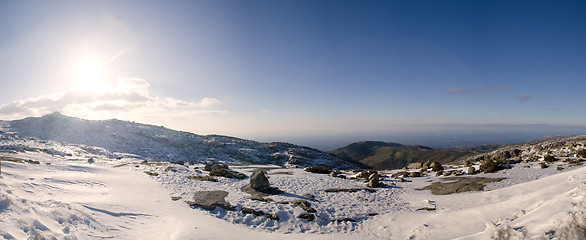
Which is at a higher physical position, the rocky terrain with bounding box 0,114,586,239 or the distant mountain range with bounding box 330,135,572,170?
the rocky terrain with bounding box 0,114,586,239

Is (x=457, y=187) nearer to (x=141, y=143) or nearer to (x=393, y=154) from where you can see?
(x=141, y=143)

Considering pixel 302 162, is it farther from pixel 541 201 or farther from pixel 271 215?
pixel 541 201

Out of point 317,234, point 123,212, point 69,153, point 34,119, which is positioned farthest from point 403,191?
point 34,119

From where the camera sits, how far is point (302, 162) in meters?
64.1

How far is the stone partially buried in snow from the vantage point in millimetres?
14228

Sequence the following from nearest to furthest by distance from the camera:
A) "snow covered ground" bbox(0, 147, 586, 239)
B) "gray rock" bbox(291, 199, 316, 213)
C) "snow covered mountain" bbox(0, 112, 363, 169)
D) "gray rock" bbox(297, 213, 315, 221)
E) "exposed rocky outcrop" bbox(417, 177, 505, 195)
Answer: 1. "snow covered ground" bbox(0, 147, 586, 239)
2. "gray rock" bbox(297, 213, 315, 221)
3. "gray rock" bbox(291, 199, 316, 213)
4. "exposed rocky outcrop" bbox(417, 177, 505, 195)
5. "snow covered mountain" bbox(0, 112, 363, 169)

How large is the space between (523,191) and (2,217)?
20943 millimetres

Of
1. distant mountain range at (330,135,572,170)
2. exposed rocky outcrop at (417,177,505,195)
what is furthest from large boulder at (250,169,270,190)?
distant mountain range at (330,135,572,170)

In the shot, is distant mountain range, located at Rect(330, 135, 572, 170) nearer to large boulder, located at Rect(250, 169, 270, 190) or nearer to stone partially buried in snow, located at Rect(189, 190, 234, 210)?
large boulder, located at Rect(250, 169, 270, 190)

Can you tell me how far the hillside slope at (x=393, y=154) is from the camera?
107263 millimetres

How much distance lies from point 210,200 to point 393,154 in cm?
13888

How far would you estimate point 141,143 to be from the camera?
202 ft

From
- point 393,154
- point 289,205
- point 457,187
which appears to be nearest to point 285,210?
point 289,205

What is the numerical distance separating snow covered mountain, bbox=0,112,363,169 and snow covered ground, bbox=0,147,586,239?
39707 millimetres
